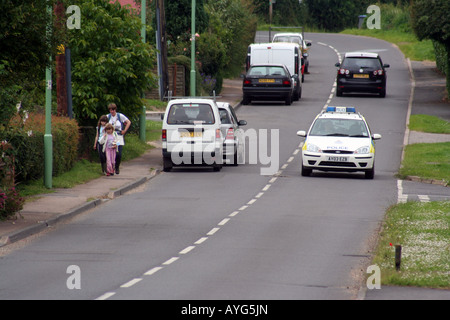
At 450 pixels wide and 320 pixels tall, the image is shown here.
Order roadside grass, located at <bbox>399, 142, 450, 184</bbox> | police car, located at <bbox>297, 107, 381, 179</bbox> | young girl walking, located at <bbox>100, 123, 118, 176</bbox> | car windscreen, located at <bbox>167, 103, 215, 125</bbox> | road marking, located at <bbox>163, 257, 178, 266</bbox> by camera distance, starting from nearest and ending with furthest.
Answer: road marking, located at <bbox>163, 257, 178, 266</bbox> < young girl walking, located at <bbox>100, 123, 118, 176</bbox> < police car, located at <bbox>297, 107, 381, 179</bbox> < car windscreen, located at <bbox>167, 103, 215, 125</bbox> < roadside grass, located at <bbox>399, 142, 450, 184</bbox>

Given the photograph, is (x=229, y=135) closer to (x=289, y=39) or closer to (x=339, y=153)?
(x=339, y=153)

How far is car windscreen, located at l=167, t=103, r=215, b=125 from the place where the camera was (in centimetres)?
2559

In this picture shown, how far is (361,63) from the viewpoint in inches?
1796

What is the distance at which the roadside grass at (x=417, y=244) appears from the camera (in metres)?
12.5

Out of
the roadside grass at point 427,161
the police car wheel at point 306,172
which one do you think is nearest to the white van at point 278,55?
the roadside grass at point 427,161

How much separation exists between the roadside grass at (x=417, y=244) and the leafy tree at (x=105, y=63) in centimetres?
975

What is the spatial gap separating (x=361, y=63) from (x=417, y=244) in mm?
31248

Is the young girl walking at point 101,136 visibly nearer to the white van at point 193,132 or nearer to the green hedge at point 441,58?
the white van at point 193,132

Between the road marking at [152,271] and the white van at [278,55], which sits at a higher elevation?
the white van at [278,55]

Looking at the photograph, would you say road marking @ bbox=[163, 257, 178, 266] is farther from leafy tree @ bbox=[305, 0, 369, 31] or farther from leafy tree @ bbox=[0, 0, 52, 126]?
leafy tree @ bbox=[305, 0, 369, 31]

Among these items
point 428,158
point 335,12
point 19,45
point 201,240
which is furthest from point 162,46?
point 335,12

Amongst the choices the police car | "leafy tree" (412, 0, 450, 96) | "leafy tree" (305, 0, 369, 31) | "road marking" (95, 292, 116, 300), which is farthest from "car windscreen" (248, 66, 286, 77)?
"leafy tree" (305, 0, 369, 31)

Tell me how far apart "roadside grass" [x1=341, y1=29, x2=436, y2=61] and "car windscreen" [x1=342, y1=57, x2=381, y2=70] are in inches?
799
